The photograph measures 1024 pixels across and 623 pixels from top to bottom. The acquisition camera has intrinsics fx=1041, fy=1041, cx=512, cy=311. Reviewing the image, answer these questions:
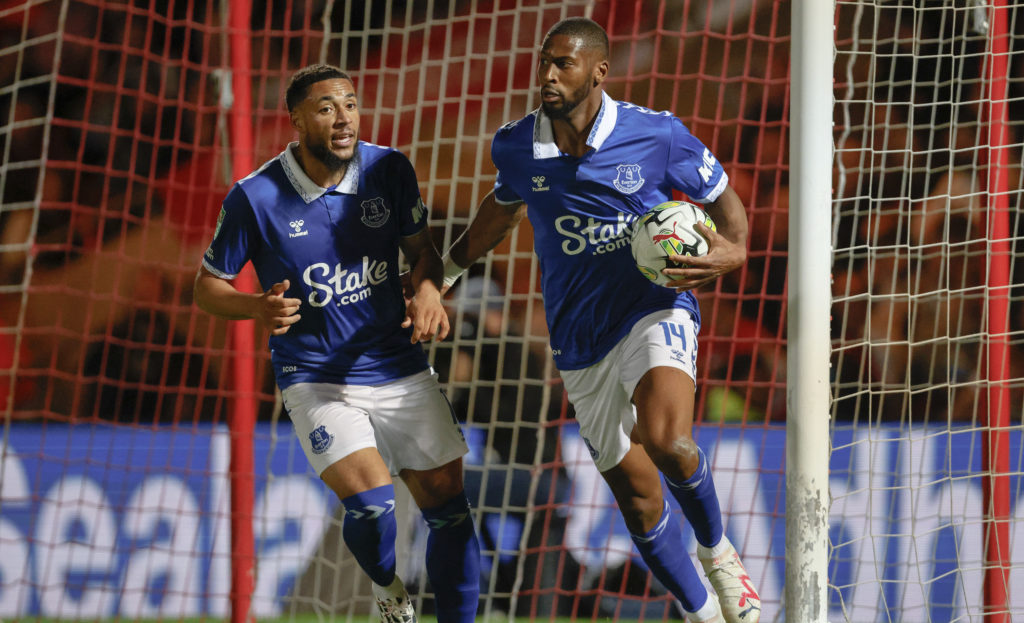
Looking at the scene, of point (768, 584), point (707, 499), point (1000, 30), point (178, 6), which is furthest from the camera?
point (178, 6)

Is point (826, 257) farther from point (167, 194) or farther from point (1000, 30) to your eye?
point (167, 194)

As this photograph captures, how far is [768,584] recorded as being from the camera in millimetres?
4805

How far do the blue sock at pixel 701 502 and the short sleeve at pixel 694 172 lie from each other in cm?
78

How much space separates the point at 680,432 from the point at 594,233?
655 mm

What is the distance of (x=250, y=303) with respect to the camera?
305cm

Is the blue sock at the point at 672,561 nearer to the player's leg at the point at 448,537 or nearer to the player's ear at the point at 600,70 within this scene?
the player's leg at the point at 448,537

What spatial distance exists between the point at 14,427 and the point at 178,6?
2558mm

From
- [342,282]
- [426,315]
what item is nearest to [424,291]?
[426,315]

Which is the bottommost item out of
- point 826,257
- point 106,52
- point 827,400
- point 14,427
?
point 14,427

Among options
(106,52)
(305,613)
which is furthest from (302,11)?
(305,613)

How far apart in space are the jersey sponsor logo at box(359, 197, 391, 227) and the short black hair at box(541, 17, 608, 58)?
0.70 m

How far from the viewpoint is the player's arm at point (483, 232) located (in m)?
3.42

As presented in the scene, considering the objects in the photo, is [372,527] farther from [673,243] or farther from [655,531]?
[673,243]

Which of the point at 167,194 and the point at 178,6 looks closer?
the point at 167,194
